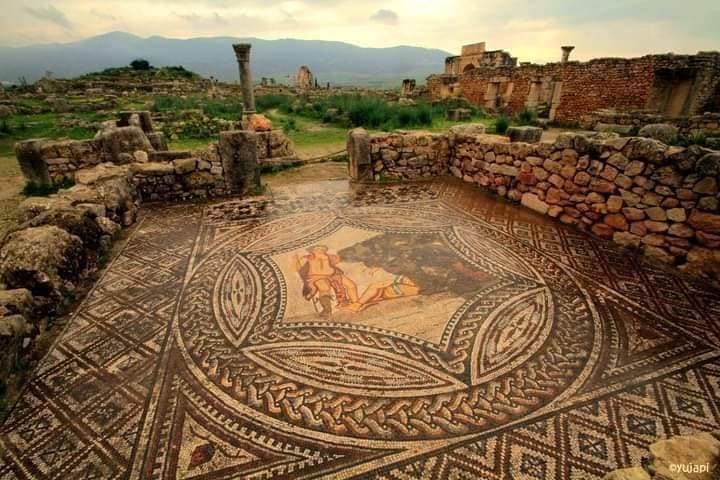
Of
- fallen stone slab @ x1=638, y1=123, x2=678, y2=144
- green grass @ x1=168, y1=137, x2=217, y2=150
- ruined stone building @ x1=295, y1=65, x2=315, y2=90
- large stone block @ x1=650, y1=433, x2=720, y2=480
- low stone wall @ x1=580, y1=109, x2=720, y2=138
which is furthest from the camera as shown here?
ruined stone building @ x1=295, y1=65, x2=315, y2=90

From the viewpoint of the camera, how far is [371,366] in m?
2.55

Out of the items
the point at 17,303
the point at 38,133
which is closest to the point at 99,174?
the point at 17,303

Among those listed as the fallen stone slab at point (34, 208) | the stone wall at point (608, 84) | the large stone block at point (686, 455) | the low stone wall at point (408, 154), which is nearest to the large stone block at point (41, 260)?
the fallen stone slab at point (34, 208)

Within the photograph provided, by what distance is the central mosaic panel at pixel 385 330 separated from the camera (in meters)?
2.27

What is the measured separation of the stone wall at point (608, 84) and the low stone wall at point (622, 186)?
37.2 ft

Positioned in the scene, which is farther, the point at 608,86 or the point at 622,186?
the point at 608,86

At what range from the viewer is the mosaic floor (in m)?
1.97

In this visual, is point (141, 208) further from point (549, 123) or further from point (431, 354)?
point (549, 123)

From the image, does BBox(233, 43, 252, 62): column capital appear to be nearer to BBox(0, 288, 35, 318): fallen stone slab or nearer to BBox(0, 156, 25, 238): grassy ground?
BBox(0, 156, 25, 238): grassy ground

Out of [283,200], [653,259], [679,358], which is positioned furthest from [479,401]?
[283,200]

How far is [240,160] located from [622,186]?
5.88 metres

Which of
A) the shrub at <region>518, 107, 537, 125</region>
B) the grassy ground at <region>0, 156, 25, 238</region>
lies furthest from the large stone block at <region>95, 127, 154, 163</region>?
the shrub at <region>518, 107, 537, 125</region>

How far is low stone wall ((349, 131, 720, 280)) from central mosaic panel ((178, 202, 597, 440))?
1.25 meters

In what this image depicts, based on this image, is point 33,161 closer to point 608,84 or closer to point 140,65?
point 608,84
